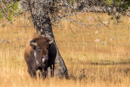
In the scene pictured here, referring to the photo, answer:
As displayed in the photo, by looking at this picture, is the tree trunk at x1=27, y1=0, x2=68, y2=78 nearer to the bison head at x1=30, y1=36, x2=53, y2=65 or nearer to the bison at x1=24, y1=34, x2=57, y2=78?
the bison at x1=24, y1=34, x2=57, y2=78

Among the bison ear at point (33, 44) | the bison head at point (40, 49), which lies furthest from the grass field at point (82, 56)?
the bison ear at point (33, 44)

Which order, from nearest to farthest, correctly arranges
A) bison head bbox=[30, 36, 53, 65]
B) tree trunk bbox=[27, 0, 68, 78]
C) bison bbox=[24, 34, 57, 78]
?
bison head bbox=[30, 36, 53, 65] < bison bbox=[24, 34, 57, 78] < tree trunk bbox=[27, 0, 68, 78]

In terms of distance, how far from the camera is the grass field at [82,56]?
13591 millimetres

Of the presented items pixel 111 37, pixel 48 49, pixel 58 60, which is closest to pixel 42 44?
pixel 48 49

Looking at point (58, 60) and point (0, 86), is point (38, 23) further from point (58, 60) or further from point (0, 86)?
point (0, 86)

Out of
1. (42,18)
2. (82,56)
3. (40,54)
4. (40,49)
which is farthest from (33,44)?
(82,56)

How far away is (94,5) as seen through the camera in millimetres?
16531

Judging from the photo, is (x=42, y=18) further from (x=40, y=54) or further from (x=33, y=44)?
(x=40, y=54)

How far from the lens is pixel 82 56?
1059 inches

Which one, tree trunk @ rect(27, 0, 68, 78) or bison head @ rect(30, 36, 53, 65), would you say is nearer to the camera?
bison head @ rect(30, 36, 53, 65)

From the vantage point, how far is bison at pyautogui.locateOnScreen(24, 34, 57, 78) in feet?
44.9

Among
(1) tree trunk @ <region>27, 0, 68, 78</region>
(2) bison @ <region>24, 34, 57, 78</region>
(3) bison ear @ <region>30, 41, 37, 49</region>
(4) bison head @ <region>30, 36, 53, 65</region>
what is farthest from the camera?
(1) tree trunk @ <region>27, 0, 68, 78</region>

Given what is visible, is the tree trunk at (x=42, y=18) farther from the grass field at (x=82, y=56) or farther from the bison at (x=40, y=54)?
the bison at (x=40, y=54)

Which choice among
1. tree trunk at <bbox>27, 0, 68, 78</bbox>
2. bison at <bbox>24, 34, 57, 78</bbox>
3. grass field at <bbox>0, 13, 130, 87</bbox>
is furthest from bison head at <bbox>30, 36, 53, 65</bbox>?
tree trunk at <bbox>27, 0, 68, 78</bbox>
